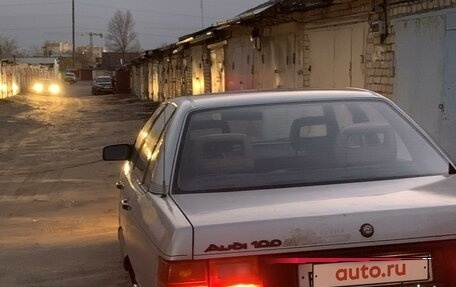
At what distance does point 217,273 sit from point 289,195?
62 cm

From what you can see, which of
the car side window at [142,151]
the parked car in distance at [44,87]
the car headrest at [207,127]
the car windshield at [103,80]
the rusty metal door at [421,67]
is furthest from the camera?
the car windshield at [103,80]

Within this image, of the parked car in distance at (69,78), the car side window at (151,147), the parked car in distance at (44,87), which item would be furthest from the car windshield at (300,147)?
the parked car in distance at (69,78)

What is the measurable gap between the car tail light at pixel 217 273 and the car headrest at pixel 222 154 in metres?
0.87

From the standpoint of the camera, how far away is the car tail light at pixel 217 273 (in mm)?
2555

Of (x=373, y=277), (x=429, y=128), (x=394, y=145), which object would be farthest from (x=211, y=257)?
(x=429, y=128)

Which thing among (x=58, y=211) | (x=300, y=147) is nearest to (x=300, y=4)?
(x=58, y=211)

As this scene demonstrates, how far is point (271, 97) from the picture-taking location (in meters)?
3.90

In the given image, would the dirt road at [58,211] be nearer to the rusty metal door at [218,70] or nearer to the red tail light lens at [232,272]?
the red tail light lens at [232,272]

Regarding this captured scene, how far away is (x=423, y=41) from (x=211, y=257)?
25.5 ft

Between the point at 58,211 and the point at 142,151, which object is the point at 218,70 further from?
the point at 142,151

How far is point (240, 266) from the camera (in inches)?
101

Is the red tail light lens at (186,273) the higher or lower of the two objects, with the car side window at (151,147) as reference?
lower

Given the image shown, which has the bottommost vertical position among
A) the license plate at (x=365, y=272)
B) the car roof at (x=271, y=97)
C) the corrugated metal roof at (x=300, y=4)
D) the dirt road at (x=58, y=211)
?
the dirt road at (x=58, y=211)

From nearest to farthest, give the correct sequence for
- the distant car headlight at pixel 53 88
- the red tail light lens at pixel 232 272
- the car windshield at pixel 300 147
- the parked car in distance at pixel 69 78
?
the red tail light lens at pixel 232 272
the car windshield at pixel 300 147
the distant car headlight at pixel 53 88
the parked car in distance at pixel 69 78
